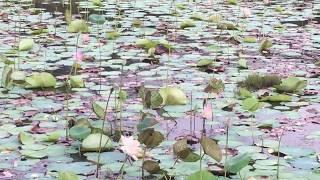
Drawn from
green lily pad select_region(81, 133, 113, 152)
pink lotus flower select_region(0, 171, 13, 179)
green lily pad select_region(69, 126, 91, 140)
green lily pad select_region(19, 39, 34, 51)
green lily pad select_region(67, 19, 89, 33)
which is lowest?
pink lotus flower select_region(0, 171, 13, 179)

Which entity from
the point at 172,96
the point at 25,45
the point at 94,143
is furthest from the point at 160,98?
the point at 25,45

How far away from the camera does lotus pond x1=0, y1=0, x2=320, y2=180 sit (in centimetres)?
200

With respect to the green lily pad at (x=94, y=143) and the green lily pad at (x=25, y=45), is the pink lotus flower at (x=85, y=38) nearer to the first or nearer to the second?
the green lily pad at (x=25, y=45)

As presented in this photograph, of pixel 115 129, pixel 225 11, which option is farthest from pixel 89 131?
pixel 225 11

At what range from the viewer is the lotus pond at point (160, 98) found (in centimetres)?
200

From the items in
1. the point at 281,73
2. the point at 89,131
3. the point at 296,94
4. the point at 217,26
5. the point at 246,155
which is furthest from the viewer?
the point at 217,26

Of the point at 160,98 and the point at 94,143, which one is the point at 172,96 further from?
the point at 94,143

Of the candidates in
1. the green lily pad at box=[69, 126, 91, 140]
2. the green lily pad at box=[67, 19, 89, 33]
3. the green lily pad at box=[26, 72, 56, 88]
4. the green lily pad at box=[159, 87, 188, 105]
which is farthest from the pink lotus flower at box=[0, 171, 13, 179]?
the green lily pad at box=[67, 19, 89, 33]

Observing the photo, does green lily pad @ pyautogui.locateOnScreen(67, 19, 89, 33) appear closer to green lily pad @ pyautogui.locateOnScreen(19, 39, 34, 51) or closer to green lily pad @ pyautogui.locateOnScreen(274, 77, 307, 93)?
green lily pad @ pyautogui.locateOnScreen(19, 39, 34, 51)

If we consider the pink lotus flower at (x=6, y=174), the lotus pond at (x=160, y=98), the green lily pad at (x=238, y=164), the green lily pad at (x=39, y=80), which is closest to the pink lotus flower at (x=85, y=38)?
the lotus pond at (x=160, y=98)

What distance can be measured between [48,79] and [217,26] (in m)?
2.09

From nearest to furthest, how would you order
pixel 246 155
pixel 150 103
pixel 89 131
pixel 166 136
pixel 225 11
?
pixel 246 155
pixel 89 131
pixel 166 136
pixel 150 103
pixel 225 11

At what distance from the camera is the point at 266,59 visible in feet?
12.5

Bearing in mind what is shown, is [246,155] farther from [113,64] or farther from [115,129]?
[113,64]
